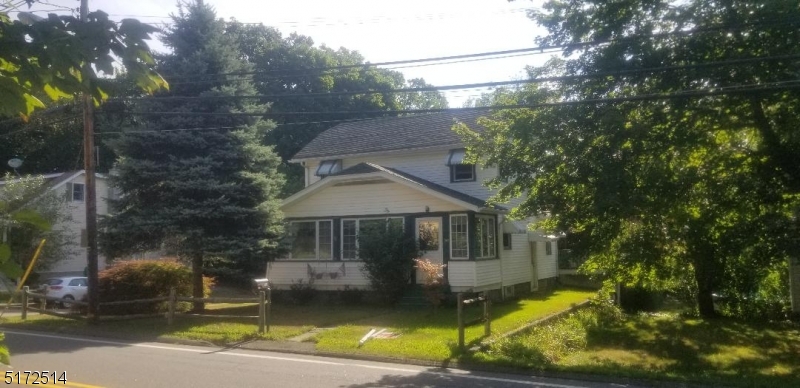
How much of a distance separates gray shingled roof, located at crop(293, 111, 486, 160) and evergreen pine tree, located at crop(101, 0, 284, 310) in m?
7.16

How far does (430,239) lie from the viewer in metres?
23.5

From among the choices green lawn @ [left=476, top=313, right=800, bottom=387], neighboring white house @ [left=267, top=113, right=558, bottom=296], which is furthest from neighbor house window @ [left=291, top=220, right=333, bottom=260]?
green lawn @ [left=476, top=313, right=800, bottom=387]

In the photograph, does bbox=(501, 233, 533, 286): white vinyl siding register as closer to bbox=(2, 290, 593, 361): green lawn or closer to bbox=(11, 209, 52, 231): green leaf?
bbox=(2, 290, 593, 361): green lawn

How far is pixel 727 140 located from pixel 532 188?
14.0 ft

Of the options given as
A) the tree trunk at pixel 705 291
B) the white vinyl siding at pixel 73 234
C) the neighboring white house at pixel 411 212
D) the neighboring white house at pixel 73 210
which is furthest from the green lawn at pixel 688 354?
the neighboring white house at pixel 73 210

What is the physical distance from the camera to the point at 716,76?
1340 centimetres

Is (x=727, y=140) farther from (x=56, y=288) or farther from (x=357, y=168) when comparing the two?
(x=56, y=288)

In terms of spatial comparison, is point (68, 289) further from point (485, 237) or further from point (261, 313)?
point (485, 237)

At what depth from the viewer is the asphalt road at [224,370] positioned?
10977mm

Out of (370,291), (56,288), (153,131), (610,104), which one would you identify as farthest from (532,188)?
(56,288)

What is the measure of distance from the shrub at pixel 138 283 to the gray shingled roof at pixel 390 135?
10.0m

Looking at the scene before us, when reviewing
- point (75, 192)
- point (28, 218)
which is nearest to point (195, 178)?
point (28, 218)

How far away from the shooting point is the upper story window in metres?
37.0

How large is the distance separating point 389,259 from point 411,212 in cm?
215
